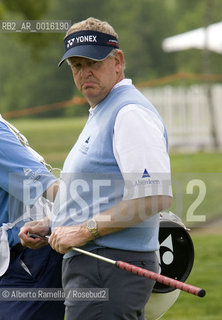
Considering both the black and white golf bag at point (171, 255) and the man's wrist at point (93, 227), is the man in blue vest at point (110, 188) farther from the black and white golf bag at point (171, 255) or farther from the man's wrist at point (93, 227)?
the black and white golf bag at point (171, 255)

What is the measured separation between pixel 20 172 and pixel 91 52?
2.23 feet

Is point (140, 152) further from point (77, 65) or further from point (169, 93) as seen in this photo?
point (169, 93)

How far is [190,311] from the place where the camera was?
642 cm

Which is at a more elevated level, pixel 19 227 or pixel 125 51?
pixel 125 51

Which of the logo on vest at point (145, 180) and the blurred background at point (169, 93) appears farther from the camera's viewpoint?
the blurred background at point (169, 93)

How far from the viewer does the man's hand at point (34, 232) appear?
363 centimetres

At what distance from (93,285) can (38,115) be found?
161 feet

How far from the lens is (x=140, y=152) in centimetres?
320

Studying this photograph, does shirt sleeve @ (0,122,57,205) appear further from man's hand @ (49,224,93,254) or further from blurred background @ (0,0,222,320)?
blurred background @ (0,0,222,320)

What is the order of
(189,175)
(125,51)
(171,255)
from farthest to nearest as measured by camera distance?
(125,51) → (189,175) → (171,255)

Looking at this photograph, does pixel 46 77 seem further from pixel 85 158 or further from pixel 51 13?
pixel 85 158

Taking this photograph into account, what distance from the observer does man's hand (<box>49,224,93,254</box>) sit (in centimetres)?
333

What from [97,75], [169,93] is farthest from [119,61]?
[169,93]

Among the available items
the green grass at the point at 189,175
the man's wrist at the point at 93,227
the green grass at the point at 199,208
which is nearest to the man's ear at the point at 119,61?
the man's wrist at the point at 93,227
